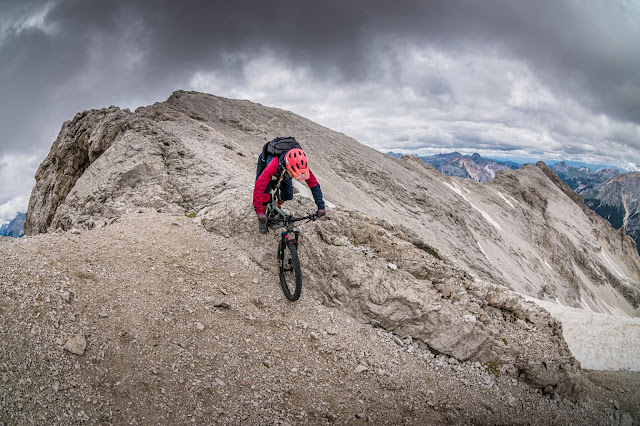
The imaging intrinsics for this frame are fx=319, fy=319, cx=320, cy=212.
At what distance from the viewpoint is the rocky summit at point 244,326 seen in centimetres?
590

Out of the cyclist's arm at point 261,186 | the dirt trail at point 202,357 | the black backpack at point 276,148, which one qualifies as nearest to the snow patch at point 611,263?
the dirt trail at point 202,357

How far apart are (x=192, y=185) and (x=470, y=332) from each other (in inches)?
452

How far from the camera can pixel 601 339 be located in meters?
13.6

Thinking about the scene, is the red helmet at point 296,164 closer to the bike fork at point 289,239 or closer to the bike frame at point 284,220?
the bike frame at point 284,220

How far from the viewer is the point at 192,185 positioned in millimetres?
13484

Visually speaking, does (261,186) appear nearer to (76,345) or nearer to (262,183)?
(262,183)

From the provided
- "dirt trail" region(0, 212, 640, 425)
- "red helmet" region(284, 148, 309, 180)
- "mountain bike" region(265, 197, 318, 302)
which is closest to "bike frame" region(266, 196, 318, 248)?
"mountain bike" region(265, 197, 318, 302)

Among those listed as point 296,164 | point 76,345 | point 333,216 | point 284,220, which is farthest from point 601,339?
point 76,345

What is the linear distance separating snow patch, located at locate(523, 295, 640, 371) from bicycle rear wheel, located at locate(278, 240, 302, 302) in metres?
9.82

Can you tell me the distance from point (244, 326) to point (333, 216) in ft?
14.8

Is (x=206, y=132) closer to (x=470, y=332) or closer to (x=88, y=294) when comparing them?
Answer: (x=88, y=294)

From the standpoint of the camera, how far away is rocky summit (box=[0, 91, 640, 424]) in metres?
5.90

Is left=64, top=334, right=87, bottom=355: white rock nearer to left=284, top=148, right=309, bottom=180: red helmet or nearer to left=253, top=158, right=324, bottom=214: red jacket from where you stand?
left=253, top=158, right=324, bottom=214: red jacket

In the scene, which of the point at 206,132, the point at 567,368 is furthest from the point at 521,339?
the point at 206,132
